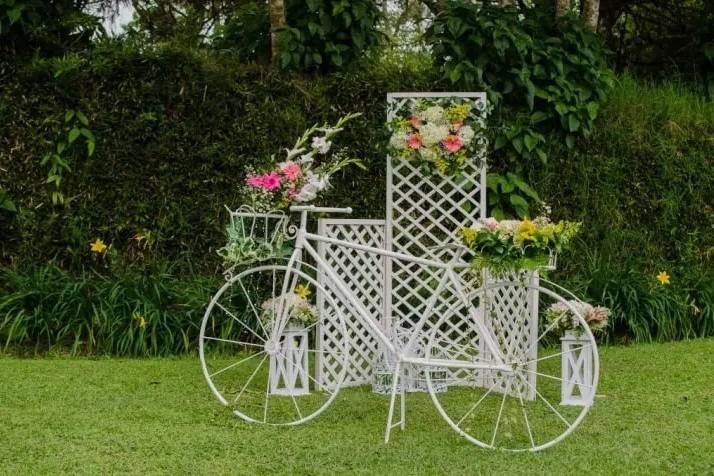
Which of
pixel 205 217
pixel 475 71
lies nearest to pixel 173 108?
pixel 205 217

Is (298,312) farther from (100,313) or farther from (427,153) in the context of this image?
(100,313)

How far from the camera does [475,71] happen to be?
5938 mm

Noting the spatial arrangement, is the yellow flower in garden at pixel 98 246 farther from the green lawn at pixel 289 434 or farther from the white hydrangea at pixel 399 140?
the white hydrangea at pixel 399 140

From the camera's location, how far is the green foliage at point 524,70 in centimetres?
597

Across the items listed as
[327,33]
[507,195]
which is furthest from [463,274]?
[327,33]

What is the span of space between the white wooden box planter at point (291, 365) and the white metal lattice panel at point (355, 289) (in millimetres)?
136

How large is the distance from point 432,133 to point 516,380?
1.37m

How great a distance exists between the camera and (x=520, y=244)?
3508 millimetres

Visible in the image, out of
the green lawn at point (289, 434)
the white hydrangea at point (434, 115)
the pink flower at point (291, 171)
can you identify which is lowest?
the green lawn at point (289, 434)

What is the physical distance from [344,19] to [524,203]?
171 centimetres

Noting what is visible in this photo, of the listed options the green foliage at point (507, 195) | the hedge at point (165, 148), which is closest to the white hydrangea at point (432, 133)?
the hedge at point (165, 148)

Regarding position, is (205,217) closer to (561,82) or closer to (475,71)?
(475,71)

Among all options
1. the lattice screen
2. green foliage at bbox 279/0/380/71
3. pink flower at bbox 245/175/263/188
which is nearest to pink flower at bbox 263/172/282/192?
pink flower at bbox 245/175/263/188

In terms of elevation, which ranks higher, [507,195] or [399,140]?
[399,140]
